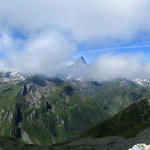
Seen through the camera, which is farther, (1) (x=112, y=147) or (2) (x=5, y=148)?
(2) (x=5, y=148)

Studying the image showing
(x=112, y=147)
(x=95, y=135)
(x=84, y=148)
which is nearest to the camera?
(x=112, y=147)

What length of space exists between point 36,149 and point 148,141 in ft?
250

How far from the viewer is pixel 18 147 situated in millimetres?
139750

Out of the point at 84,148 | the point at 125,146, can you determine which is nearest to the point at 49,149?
Answer: the point at 84,148

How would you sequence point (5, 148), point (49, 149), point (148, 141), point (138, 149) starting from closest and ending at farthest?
point (138, 149)
point (148, 141)
point (49, 149)
point (5, 148)

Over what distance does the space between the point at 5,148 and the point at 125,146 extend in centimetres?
8974

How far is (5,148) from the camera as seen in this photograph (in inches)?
5477

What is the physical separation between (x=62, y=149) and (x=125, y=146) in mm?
41086

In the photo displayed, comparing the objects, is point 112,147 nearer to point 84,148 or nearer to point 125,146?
point 125,146

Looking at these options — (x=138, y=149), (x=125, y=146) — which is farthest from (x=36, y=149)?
(x=138, y=149)

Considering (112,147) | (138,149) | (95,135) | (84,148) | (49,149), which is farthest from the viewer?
(95,135)

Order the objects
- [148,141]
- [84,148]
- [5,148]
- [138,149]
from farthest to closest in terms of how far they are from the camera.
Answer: [5,148]
[84,148]
[148,141]
[138,149]

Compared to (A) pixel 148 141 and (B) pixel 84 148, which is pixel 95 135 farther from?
→ (A) pixel 148 141

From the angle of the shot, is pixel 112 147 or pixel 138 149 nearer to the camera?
pixel 138 149
